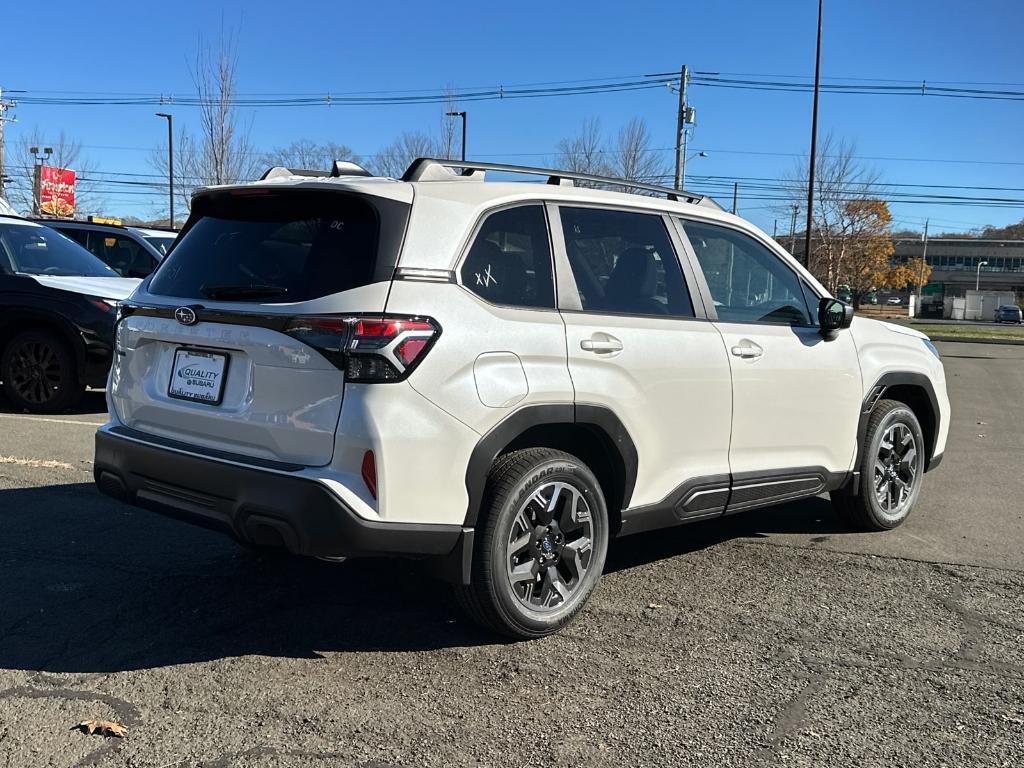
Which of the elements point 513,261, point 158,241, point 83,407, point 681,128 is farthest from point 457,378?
point 681,128

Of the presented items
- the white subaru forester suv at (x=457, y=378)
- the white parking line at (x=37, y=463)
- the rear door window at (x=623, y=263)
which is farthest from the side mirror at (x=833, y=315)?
the white parking line at (x=37, y=463)

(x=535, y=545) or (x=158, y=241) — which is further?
(x=158, y=241)

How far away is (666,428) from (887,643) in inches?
50.8

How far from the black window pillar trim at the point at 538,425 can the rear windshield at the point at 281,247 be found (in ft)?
2.41

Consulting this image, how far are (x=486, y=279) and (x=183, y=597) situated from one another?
6.67ft

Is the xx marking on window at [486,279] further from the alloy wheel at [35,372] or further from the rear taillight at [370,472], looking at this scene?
the alloy wheel at [35,372]

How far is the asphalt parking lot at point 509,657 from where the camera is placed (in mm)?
2936

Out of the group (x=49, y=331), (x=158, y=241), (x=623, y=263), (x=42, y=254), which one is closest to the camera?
(x=623, y=263)

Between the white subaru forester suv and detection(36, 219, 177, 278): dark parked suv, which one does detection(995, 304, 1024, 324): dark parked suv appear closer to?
detection(36, 219, 177, 278): dark parked suv

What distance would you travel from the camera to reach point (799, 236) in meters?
59.2

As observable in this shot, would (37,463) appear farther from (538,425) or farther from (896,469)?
(896,469)

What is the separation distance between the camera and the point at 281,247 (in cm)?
357

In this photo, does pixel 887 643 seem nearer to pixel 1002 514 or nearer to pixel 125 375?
pixel 1002 514

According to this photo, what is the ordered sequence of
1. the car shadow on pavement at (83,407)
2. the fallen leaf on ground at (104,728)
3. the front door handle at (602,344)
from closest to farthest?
the fallen leaf on ground at (104,728), the front door handle at (602,344), the car shadow on pavement at (83,407)
